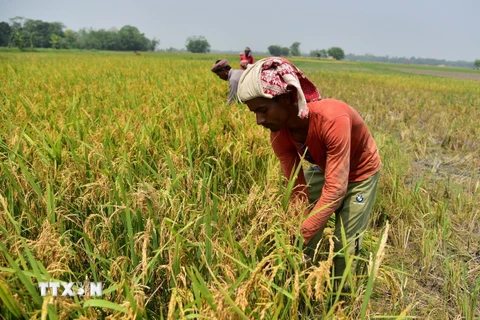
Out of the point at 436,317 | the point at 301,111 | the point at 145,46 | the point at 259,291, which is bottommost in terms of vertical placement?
the point at 436,317

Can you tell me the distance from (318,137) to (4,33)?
89.4 metres

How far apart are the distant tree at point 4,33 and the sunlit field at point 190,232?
276 ft

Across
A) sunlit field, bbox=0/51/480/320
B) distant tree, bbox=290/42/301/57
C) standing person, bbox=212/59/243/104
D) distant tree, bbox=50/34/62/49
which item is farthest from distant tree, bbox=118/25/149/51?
sunlit field, bbox=0/51/480/320

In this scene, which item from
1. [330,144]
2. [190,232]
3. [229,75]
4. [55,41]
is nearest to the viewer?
[190,232]

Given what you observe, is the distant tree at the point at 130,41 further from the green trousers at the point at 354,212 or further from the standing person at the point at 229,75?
the green trousers at the point at 354,212

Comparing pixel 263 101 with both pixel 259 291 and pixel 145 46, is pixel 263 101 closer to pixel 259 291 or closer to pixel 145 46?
pixel 259 291

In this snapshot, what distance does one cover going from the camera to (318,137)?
1.48 metres

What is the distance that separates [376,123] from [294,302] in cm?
627

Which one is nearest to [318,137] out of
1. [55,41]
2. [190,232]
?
[190,232]

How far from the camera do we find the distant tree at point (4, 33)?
223 ft

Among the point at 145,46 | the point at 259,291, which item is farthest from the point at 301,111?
the point at 145,46

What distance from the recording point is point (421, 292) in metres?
1.79

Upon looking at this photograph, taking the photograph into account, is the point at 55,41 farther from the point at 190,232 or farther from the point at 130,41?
the point at 190,232

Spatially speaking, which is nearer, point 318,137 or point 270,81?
point 270,81
